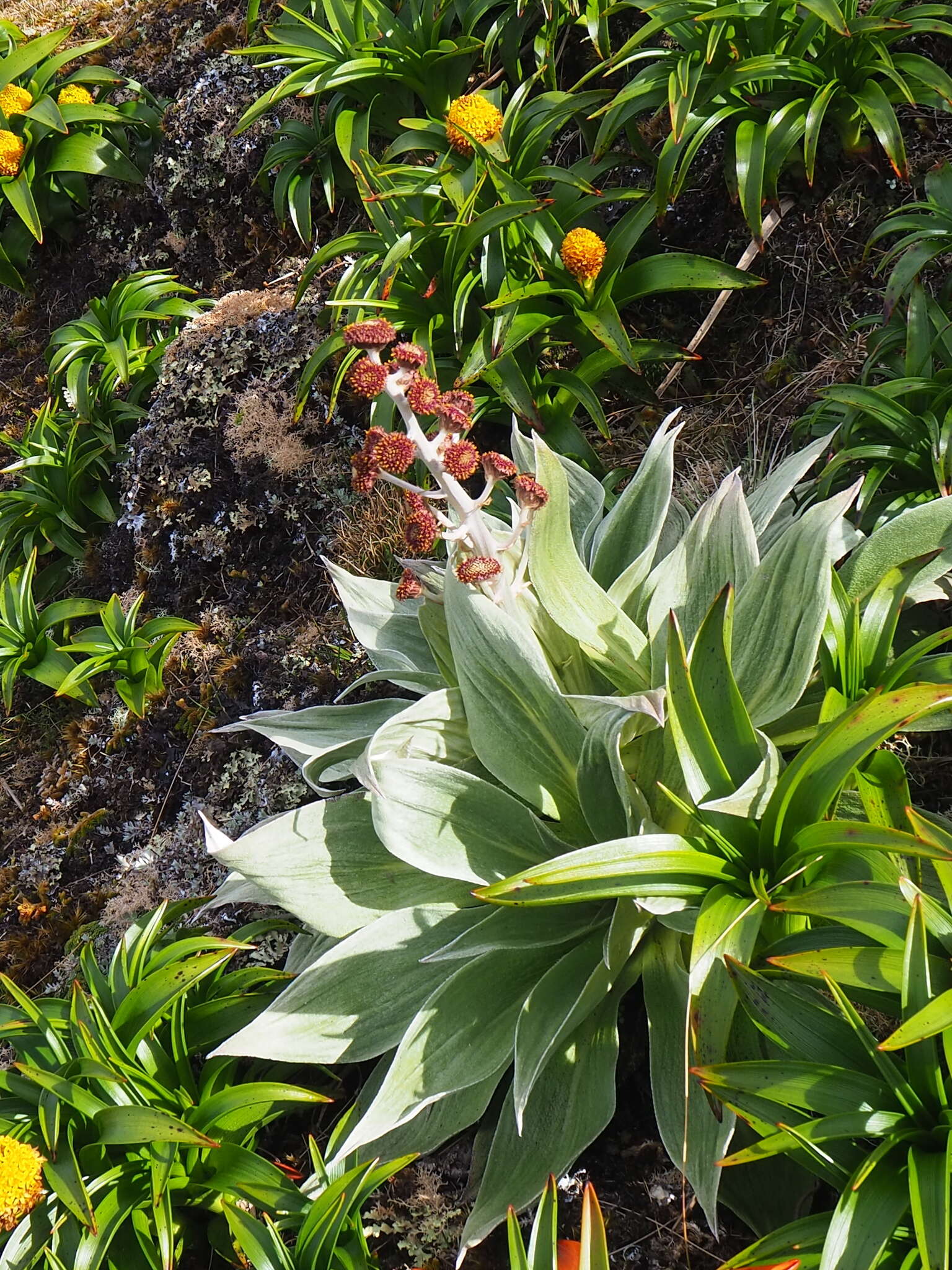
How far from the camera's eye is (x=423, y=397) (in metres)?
1.67

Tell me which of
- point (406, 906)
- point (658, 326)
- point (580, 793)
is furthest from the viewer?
point (658, 326)

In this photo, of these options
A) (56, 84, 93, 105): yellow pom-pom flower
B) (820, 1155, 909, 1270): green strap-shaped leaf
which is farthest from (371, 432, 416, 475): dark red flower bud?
(56, 84, 93, 105): yellow pom-pom flower

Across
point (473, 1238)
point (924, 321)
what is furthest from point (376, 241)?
point (473, 1238)

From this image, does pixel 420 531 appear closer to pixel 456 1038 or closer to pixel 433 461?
pixel 433 461

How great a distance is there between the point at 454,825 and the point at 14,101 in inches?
197

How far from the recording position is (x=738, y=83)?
2527 millimetres

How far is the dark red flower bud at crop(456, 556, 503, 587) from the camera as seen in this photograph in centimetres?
168

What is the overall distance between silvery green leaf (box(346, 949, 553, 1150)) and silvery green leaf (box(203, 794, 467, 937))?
164mm

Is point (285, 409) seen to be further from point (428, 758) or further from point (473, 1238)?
point (473, 1238)

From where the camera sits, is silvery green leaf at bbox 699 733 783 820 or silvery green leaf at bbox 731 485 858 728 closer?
silvery green leaf at bbox 699 733 783 820

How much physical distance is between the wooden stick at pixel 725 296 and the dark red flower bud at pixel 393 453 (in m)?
1.47

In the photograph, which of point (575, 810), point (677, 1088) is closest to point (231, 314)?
point (575, 810)

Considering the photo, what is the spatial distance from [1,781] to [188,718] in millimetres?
1195

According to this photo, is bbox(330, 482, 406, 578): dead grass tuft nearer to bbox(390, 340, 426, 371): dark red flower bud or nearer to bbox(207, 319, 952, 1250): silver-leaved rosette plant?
bbox(207, 319, 952, 1250): silver-leaved rosette plant
